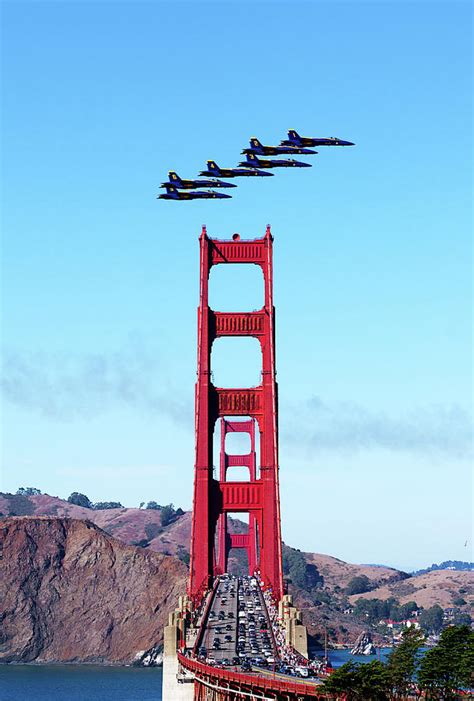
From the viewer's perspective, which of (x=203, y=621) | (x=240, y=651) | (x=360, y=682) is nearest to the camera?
(x=360, y=682)

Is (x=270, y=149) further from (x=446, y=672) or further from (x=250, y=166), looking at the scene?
(x=446, y=672)

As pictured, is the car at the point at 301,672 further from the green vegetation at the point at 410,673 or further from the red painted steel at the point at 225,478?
the red painted steel at the point at 225,478

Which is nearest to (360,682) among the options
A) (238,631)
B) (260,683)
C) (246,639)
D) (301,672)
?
(260,683)

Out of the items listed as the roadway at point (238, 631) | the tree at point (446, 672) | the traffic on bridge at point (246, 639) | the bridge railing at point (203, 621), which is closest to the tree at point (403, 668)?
the tree at point (446, 672)

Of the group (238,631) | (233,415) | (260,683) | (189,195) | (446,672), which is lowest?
(260,683)

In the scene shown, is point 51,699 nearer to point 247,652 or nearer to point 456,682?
point 247,652

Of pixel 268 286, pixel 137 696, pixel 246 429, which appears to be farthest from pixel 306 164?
pixel 137 696
